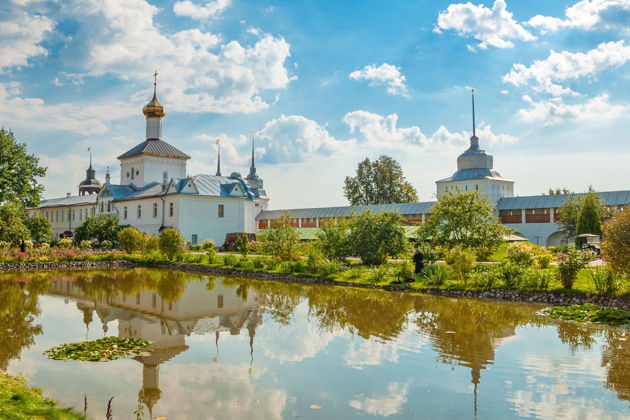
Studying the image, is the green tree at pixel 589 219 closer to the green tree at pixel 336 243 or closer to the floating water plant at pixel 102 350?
the green tree at pixel 336 243

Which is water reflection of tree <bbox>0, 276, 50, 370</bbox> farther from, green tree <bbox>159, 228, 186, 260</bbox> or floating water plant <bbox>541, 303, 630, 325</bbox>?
floating water plant <bbox>541, 303, 630, 325</bbox>

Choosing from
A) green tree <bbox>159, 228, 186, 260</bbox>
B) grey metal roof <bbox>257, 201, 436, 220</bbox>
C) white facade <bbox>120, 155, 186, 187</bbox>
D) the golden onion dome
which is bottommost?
green tree <bbox>159, 228, 186, 260</bbox>

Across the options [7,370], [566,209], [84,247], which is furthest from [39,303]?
[566,209]

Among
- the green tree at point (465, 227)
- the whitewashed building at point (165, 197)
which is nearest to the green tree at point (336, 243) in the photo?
the green tree at point (465, 227)

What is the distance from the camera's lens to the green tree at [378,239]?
68.6ft

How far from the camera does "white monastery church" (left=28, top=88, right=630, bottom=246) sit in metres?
36.1

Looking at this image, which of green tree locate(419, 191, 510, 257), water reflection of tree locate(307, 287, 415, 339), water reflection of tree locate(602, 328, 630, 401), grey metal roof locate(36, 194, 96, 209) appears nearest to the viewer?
water reflection of tree locate(602, 328, 630, 401)

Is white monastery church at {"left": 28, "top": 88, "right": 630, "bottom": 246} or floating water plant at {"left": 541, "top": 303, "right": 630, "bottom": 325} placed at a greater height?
white monastery church at {"left": 28, "top": 88, "right": 630, "bottom": 246}

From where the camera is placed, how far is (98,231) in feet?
111

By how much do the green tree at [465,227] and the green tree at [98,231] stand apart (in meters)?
22.6

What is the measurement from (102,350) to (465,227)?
14.5 m

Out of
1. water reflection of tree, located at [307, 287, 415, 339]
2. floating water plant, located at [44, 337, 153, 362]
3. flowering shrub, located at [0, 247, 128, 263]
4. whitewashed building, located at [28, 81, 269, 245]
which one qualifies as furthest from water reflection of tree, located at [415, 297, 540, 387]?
whitewashed building, located at [28, 81, 269, 245]

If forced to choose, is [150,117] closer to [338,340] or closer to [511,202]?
[511,202]

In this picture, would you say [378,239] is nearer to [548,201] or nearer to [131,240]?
[131,240]
